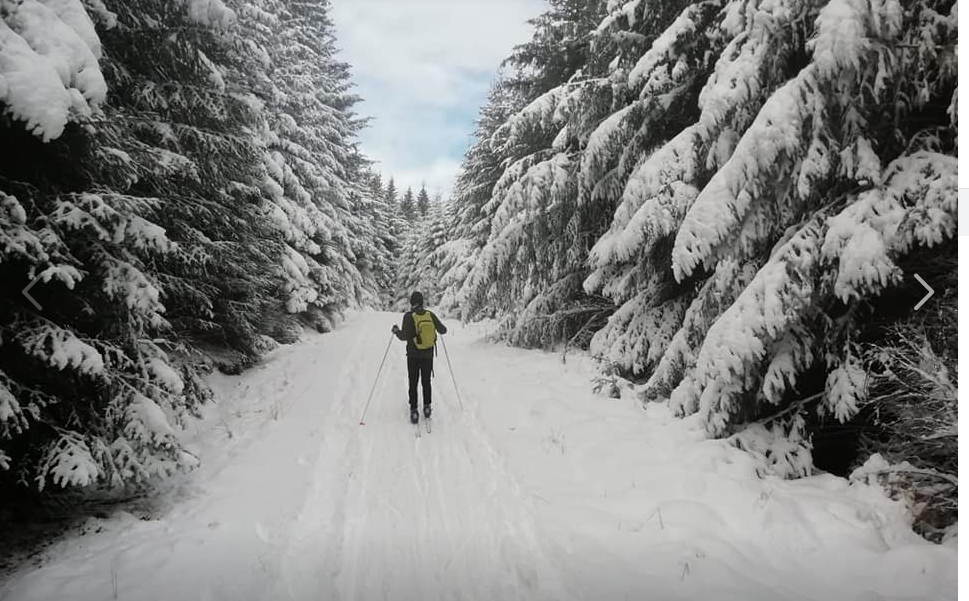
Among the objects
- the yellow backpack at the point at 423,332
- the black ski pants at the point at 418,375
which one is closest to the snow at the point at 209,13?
the yellow backpack at the point at 423,332

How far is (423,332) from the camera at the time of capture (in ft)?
25.5

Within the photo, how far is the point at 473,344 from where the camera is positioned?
603 inches

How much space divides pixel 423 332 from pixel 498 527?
3.92 metres

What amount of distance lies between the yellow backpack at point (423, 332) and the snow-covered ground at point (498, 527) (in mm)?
1486

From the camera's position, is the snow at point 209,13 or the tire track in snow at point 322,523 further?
the snow at point 209,13

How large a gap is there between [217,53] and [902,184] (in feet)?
31.1

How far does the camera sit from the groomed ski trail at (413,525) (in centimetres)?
359

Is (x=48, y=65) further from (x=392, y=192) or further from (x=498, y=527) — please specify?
(x=392, y=192)

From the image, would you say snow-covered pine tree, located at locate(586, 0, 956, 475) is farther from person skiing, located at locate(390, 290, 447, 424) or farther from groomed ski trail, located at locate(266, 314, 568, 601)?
person skiing, located at locate(390, 290, 447, 424)

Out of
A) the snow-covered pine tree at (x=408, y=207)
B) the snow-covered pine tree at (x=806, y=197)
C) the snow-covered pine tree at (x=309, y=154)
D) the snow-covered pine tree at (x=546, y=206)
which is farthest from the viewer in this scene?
the snow-covered pine tree at (x=408, y=207)

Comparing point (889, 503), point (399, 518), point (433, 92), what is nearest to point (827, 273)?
point (889, 503)

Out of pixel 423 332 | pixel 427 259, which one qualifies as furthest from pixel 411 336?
pixel 427 259

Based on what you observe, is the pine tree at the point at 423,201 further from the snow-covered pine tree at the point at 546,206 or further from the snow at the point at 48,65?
the snow at the point at 48,65

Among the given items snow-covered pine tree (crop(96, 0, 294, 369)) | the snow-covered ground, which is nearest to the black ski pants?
the snow-covered ground
